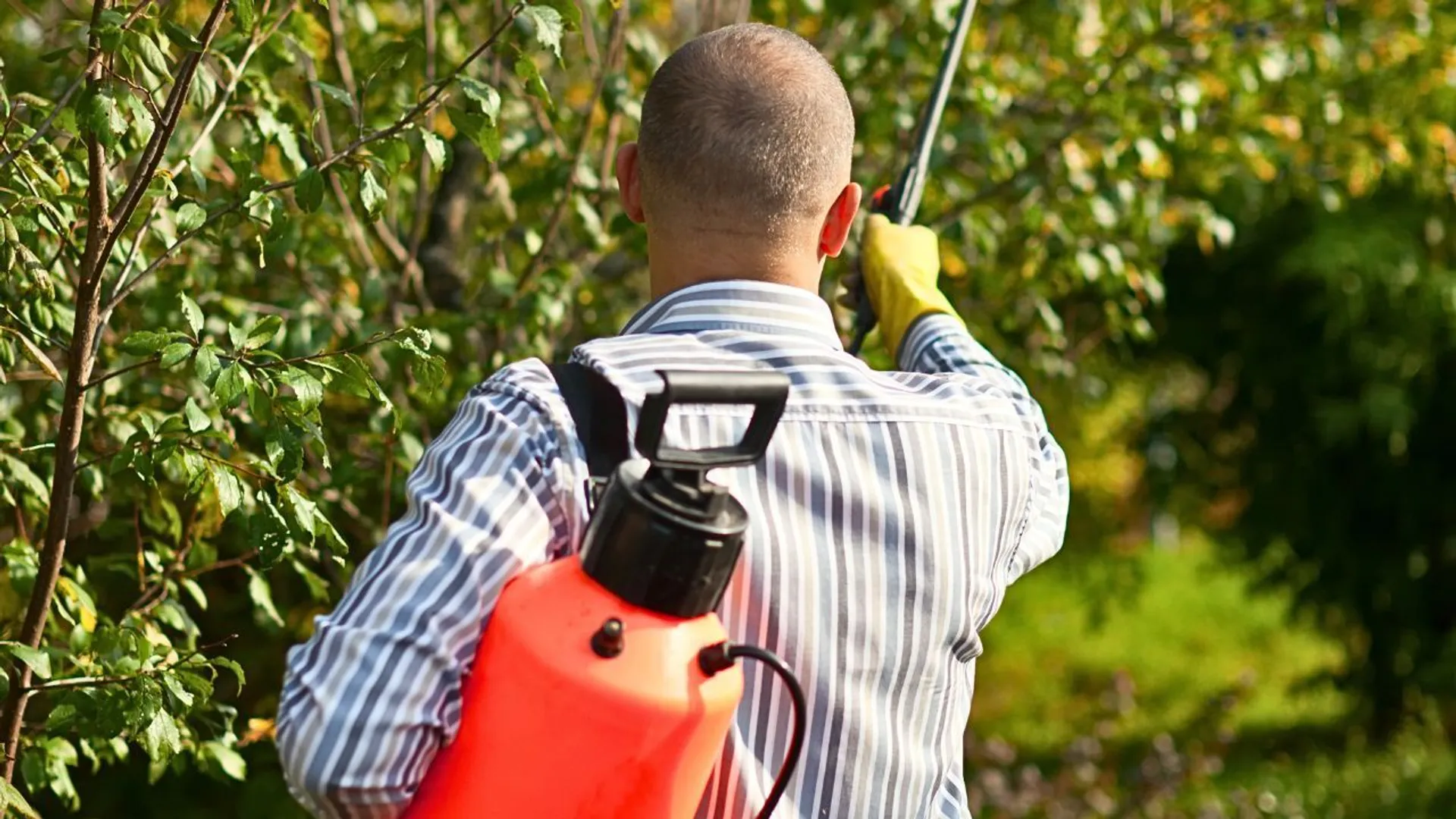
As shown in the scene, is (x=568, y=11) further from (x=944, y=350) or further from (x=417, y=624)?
(x=417, y=624)

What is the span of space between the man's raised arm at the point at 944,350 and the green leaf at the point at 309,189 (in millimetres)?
762

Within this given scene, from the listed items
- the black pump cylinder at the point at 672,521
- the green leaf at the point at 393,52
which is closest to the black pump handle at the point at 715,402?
the black pump cylinder at the point at 672,521

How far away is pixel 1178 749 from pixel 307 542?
5852mm

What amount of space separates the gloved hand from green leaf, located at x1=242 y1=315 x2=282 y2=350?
80 centimetres

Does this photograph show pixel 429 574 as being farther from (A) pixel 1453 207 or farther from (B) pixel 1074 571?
(B) pixel 1074 571

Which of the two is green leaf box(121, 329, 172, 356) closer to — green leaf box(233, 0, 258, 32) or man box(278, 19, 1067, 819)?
green leaf box(233, 0, 258, 32)

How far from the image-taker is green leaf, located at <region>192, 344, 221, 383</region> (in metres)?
1.94

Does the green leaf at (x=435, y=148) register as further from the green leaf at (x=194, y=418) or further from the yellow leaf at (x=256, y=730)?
the yellow leaf at (x=256, y=730)

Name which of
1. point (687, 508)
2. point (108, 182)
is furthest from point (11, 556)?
point (687, 508)

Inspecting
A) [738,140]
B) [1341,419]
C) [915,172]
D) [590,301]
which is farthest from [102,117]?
[1341,419]

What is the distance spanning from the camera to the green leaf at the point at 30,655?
2.07 m

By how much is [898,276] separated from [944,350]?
237 millimetres

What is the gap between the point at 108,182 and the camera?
235cm

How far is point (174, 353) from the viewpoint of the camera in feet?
6.51
